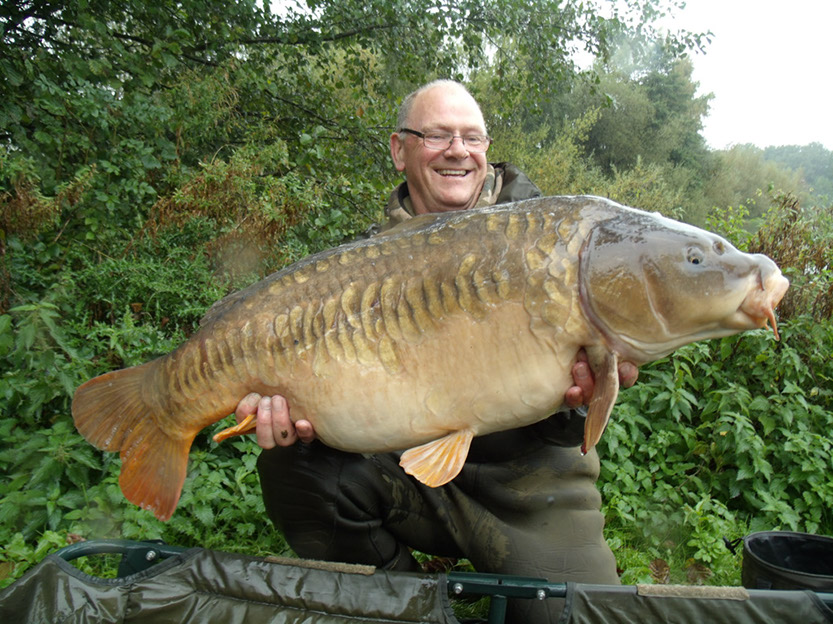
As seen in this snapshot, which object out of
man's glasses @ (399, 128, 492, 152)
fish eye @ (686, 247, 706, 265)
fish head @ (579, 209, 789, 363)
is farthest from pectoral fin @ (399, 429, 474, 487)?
man's glasses @ (399, 128, 492, 152)

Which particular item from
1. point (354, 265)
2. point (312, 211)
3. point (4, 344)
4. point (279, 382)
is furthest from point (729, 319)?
point (312, 211)

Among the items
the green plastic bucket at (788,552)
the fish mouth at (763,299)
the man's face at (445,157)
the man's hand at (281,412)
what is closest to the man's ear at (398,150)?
the man's face at (445,157)

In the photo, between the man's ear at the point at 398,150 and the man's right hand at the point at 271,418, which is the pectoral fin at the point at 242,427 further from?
the man's ear at the point at 398,150

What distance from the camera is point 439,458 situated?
3.77 ft

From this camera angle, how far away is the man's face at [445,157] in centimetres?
184

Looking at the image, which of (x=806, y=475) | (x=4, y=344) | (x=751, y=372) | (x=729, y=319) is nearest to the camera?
(x=729, y=319)

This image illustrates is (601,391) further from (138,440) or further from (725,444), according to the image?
(725,444)

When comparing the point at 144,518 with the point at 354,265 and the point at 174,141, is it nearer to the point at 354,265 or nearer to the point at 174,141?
the point at 354,265

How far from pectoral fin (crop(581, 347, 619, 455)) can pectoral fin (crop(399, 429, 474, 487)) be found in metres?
0.21

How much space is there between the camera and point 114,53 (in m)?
3.05

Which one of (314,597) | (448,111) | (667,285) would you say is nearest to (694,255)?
(667,285)

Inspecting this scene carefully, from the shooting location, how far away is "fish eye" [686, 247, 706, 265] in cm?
107

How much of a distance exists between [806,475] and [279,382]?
78.2 inches

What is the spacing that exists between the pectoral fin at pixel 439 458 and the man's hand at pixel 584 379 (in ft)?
0.62
